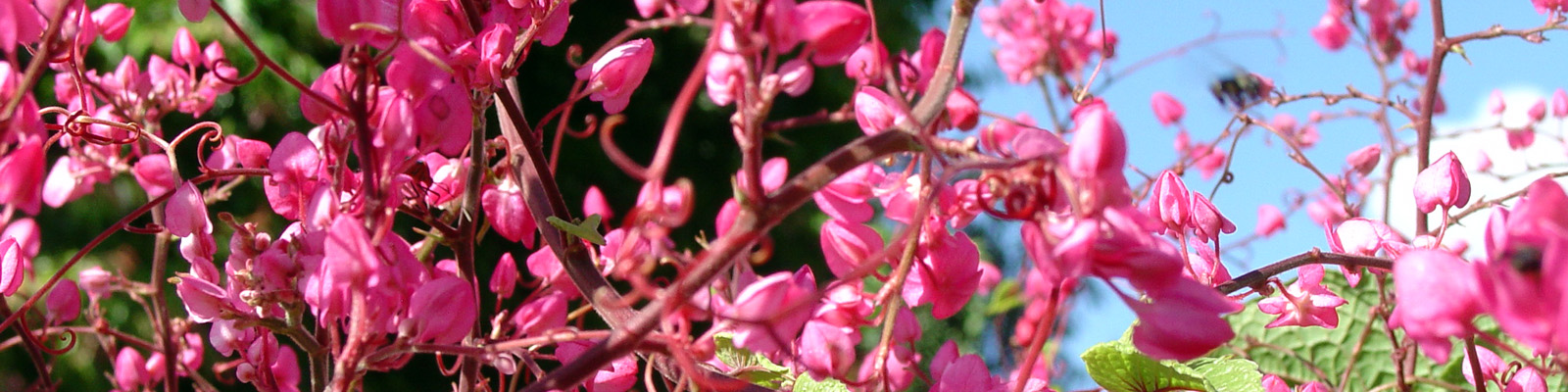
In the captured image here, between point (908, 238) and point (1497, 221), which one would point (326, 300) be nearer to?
point (908, 238)

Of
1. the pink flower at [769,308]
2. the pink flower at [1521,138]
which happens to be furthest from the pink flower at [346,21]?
the pink flower at [1521,138]

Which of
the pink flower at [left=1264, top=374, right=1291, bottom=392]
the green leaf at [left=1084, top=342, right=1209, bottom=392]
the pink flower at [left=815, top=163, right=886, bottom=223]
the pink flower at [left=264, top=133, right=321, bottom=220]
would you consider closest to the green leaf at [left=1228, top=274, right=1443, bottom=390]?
the pink flower at [left=1264, top=374, right=1291, bottom=392]

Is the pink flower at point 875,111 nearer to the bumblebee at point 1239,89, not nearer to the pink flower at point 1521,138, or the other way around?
the bumblebee at point 1239,89

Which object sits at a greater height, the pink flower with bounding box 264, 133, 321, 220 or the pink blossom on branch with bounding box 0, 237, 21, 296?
the pink flower with bounding box 264, 133, 321, 220

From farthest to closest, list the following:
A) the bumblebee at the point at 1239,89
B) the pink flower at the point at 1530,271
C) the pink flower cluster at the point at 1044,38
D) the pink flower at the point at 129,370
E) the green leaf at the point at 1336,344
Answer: the pink flower cluster at the point at 1044,38 → the bumblebee at the point at 1239,89 → the green leaf at the point at 1336,344 → the pink flower at the point at 129,370 → the pink flower at the point at 1530,271

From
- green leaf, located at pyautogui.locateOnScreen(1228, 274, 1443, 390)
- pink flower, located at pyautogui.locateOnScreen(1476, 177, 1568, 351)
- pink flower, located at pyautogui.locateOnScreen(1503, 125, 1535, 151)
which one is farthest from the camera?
pink flower, located at pyautogui.locateOnScreen(1503, 125, 1535, 151)

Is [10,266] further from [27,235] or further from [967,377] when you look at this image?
[967,377]

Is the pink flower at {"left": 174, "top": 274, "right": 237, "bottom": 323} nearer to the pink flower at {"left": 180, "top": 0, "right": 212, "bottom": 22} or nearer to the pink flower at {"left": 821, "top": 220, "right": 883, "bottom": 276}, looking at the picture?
the pink flower at {"left": 180, "top": 0, "right": 212, "bottom": 22}

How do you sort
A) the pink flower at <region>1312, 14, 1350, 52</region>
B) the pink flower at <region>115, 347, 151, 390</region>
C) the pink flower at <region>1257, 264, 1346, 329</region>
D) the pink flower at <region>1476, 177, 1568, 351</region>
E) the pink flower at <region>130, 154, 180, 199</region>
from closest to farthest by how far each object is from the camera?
the pink flower at <region>1476, 177, 1568, 351</region>, the pink flower at <region>1257, 264, 1346, 329</region>, the pink flower at <region>130, 154, 180, 199</region>, the pink flower at <region>115, 347, 151, 390</region>, the pink flower at <region>1312, 14, 1350, 52</region>
